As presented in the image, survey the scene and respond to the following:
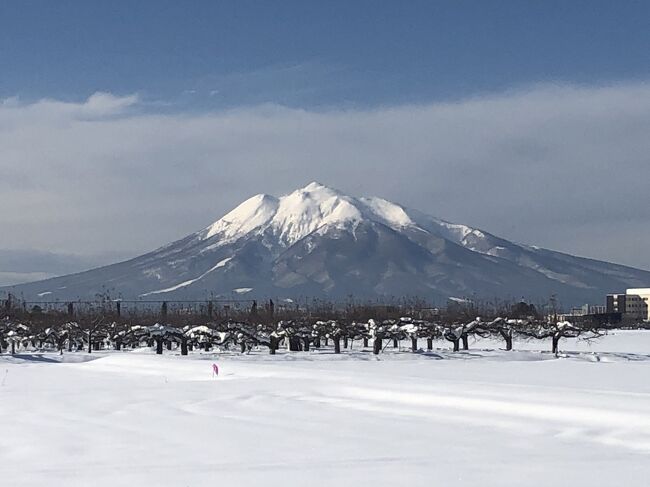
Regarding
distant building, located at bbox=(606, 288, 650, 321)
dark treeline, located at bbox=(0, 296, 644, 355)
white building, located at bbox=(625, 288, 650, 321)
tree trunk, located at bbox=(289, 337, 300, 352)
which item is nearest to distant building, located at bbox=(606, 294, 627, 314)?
distant building, located at bbox=(606, 288, 650, 321)

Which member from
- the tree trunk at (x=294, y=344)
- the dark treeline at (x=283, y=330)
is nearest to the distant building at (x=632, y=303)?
the dark treeline at (x=283, y=330)

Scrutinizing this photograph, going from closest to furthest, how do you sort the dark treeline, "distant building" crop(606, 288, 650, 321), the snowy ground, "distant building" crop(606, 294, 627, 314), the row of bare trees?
the snowy ground < the row of bare trees < the dark treeline < "distant building" crop(606, 288, 650, 321) < "distant building" crop(606, 294, 627, 314)

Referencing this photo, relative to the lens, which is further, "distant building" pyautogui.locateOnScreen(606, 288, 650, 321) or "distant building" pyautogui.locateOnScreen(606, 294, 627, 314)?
"distant building" pyautogui.locateOnScreen(606, 294, 627, 314)

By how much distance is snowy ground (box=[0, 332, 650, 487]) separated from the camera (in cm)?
1363

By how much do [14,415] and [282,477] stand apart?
1070 centimetres

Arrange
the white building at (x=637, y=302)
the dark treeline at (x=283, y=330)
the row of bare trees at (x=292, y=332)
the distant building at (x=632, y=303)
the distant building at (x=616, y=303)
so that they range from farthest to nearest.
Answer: the distant building at (x=616, y=303)
the white building at (x=637, y=302)
the distant building at (x=632, y=303)
the dark treeline at (x=283, y=330)
the row of bare trees at (x=292, y=332)

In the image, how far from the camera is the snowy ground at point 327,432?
13.6m

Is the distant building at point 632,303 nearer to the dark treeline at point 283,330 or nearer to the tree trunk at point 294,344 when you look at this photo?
the dark treeline at point 283,330

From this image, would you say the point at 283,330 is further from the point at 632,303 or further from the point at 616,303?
the point at 616,303

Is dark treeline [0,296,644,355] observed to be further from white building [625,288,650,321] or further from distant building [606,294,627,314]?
distant building [606,294,627,314]

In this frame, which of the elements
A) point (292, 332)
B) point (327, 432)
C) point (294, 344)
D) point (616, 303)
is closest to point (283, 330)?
point (292, 332)

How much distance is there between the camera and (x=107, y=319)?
252 ft

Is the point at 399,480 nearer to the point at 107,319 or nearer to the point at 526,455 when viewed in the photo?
the point at 526,455

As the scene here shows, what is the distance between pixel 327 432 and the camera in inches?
721
